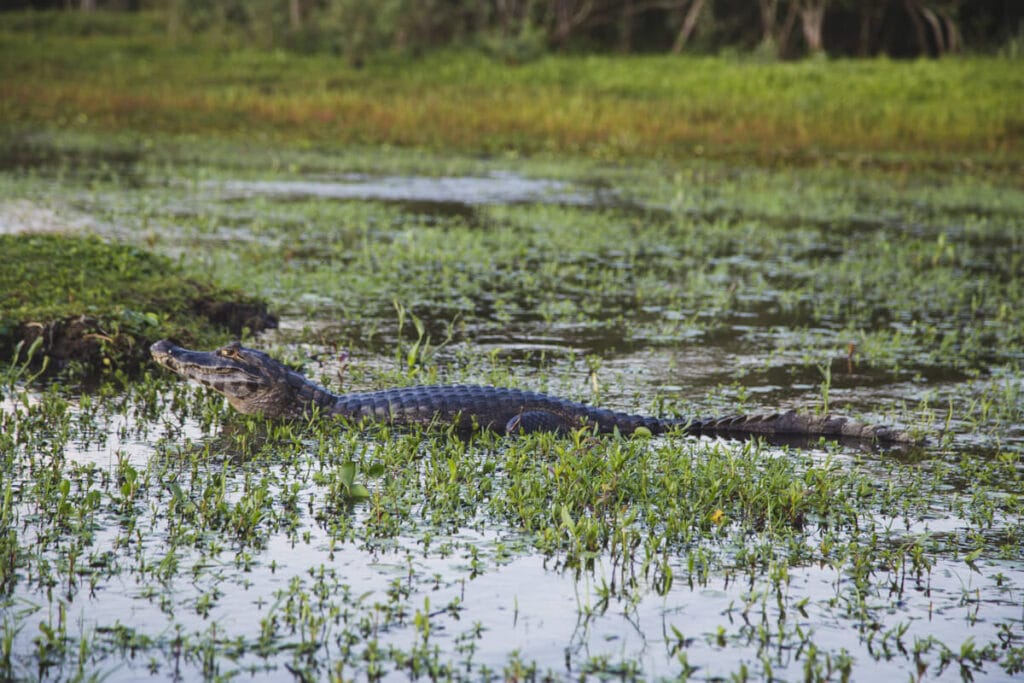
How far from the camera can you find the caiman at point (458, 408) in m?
6.55

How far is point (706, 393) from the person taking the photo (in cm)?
775

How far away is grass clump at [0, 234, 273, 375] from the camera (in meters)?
7.90

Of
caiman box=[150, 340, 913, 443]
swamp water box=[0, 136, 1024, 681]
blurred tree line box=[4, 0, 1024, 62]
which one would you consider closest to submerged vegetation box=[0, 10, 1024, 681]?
swamp water box=[0, 136, 1024, 681]

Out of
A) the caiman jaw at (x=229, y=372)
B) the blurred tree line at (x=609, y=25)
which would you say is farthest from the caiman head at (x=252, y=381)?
the blurred tree line at (x=609, y=25)

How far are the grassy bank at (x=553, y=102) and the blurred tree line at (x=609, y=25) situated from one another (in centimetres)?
318

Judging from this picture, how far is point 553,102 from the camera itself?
97.8 feet

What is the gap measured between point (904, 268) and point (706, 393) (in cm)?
610

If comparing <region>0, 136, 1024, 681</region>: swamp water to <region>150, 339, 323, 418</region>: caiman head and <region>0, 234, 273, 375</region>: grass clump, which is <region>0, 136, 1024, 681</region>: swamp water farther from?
<region>0, 234, 273, 375</region>: grass clump

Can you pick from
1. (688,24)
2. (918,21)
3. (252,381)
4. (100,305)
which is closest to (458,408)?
(252,381)

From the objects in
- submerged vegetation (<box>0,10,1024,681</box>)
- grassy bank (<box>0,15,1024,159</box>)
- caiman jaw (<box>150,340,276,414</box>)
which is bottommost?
submerged vegetation (<box>0,10,1024,681</box>)

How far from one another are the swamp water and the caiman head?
0.52ft

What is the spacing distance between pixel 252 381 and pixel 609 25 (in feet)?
145

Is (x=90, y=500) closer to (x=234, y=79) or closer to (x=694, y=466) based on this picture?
(x=694, y=466)

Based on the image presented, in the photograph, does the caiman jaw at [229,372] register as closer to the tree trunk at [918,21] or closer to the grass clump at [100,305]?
the grass clump at [100,305]
